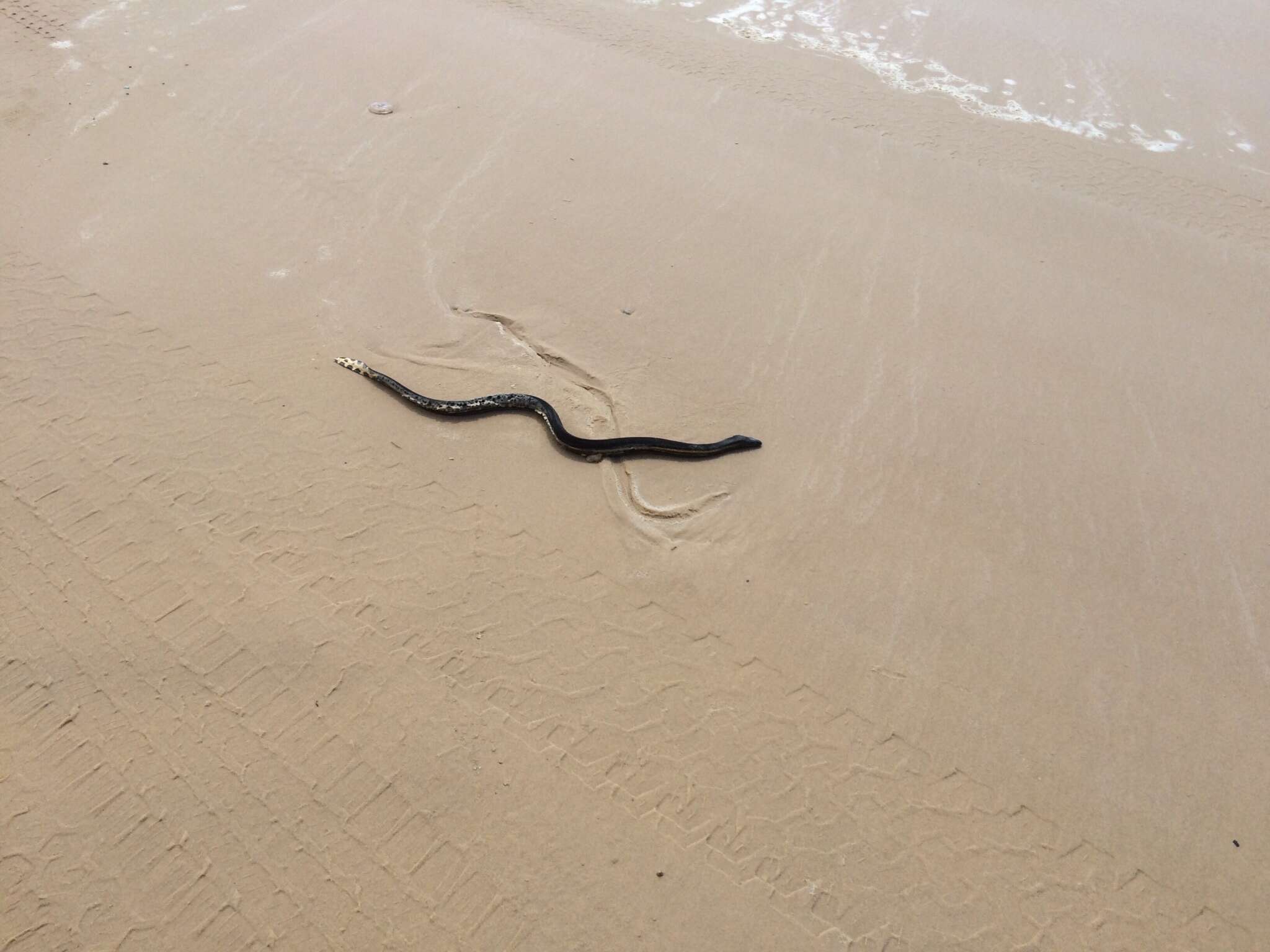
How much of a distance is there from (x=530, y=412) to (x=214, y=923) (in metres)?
4.28

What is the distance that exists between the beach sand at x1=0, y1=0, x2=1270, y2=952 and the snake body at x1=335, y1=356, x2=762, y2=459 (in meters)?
0.12

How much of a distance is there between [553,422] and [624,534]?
1313 millimetres

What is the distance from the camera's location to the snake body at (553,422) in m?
6.33

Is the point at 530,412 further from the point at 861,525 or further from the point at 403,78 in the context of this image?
the point at 403,78

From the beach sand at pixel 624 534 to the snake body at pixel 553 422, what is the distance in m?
0.12

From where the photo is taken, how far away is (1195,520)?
5945 mm

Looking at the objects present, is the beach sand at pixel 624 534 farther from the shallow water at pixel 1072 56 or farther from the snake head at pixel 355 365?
the shallow water at pixel 1072 56

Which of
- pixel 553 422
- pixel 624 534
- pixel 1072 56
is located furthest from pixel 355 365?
pixel 1072 56

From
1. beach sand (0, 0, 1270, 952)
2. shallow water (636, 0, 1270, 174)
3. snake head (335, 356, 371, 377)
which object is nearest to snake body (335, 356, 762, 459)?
snake head (335, 356, 371, 377)

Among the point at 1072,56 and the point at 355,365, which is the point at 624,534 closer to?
the point at 355,365

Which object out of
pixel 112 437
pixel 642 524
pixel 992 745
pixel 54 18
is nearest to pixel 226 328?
pixel 112 437

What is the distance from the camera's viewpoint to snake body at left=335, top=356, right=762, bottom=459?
6328mm

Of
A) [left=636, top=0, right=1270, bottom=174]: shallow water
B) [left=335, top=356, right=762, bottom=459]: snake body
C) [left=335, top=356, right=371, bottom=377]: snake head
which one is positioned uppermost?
[left=636, top=0, right=1270, bottom=174]: shallow water

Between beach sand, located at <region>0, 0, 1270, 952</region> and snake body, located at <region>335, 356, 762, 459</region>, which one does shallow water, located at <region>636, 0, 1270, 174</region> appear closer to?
beach sand, located at <region>0, 0, 1270, 952</region>
